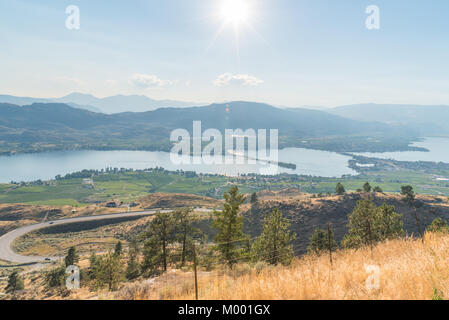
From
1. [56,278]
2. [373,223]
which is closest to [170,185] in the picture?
[56,278]

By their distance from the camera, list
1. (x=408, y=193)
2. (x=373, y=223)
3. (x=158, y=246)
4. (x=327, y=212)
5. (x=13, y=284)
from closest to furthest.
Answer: (x=158, y=246) → (x=373, y=223) → (x=13, y=284) → (x=408, y=193) → (x=327, y=212)

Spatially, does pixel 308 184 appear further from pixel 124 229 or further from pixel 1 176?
pixel 1 176

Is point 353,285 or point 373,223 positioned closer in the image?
point 353,285

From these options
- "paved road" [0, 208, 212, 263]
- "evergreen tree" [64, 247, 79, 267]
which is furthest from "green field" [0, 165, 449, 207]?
"evergreen tree" [64, 247, 79, 267]

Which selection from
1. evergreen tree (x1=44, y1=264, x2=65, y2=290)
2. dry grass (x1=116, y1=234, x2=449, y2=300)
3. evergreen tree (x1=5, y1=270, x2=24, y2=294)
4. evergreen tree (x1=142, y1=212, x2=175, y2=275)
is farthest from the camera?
evergreen tree (x1=5, y1=270, x2=24, y2=294)

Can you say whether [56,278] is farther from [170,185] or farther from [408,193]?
[170,185]

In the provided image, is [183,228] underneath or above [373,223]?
above

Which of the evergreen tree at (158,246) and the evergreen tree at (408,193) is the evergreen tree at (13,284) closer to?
the evergreen tree at (158,246)

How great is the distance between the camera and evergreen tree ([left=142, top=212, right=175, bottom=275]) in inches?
992

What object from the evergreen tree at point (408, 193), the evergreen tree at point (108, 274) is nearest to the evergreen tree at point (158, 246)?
the evergreen tree at point (108, 274)

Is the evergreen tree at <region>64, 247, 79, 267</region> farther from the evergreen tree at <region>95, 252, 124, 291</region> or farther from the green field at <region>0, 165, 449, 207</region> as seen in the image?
the green field at <region>0, 165, 449, 207</region>

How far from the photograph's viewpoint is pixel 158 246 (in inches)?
1024
